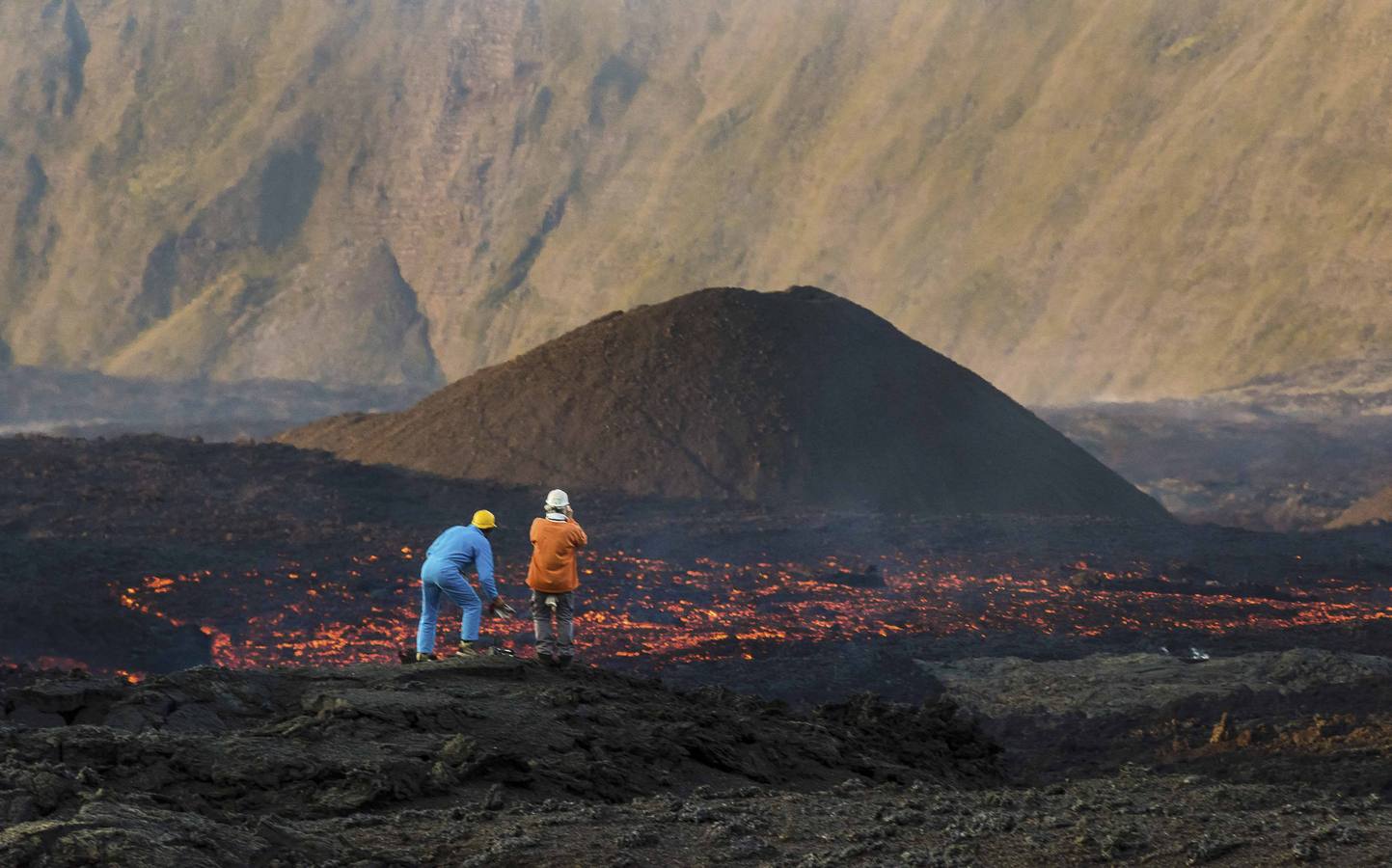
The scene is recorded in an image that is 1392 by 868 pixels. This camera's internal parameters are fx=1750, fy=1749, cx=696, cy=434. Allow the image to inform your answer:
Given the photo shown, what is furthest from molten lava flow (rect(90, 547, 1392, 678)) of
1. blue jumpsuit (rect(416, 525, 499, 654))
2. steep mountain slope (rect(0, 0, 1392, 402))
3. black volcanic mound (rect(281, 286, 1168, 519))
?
steep mountain slope (rect(0, 0, 1392, 402))

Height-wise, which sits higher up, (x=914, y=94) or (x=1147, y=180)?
(x=914, y=94)

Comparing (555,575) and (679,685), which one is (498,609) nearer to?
(555,575)

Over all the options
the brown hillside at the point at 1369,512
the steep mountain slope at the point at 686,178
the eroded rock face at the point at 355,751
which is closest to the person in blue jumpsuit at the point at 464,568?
the eroded rock face at the point at 355,751

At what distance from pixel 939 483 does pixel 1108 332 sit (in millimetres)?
44945

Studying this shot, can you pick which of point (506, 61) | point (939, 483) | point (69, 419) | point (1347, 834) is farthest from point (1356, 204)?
point (1347, 834)

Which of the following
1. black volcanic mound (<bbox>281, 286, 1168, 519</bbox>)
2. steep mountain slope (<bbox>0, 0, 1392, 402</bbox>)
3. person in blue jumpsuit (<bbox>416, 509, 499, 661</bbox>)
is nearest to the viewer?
person in blue jumpsuit (<bbox>416, 509, 499, 661</bbox>)

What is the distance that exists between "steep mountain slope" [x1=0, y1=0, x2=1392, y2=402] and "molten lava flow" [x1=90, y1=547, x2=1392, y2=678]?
47.3 m

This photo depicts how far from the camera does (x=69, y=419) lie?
86.2 meters

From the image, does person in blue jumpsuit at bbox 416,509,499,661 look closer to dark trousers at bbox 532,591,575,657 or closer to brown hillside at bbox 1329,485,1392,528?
dark trousers at bbox 532,591,575,657

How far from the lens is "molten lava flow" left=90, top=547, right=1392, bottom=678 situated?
2742cm

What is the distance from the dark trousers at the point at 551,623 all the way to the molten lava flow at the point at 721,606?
35.3ft

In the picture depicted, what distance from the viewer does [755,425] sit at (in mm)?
42281

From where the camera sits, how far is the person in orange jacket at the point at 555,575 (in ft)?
46.7

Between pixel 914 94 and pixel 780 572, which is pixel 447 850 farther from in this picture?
pixel 914 94
